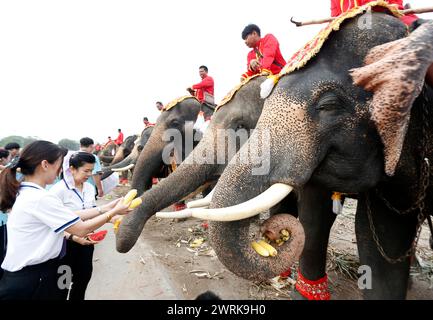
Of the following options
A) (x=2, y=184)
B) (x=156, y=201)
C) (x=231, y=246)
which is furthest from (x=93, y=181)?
(x=231, y=246)

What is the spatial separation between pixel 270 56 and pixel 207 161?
71.1 inches

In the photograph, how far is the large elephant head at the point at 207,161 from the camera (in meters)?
2.82

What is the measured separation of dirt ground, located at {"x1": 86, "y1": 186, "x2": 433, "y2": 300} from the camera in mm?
3055

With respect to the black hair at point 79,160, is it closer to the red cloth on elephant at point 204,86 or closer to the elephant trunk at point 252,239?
the elephant trunk at point 252,239

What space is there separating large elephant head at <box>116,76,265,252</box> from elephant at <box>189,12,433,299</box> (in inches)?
52.3

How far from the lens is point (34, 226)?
1.81 metres

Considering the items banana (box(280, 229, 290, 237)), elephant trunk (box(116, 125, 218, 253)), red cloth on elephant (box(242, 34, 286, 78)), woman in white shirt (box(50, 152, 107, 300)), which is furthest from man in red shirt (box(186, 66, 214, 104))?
banana (box(280, 229, 290, 237))

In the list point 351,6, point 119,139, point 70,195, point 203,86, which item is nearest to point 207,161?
point 70,195

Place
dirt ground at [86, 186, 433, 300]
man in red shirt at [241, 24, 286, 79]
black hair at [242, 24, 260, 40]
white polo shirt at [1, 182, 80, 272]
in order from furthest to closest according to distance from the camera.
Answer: black hair at [242, 24, 260, 40], man in red shirt at [241, 24, 286, 79], dirt ground at [86, 186, 433, 300], white polo shirt at [1, 182, 80, 272]

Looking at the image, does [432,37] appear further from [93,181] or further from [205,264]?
[93,181]

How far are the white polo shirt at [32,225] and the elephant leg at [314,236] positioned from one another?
1.93 metres

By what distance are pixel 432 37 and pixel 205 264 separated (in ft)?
10.8

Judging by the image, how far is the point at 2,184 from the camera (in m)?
1.88

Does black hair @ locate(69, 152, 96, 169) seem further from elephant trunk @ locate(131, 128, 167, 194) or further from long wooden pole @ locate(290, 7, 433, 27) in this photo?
long wooden pole @ locate(290, 7, 433, 27)
